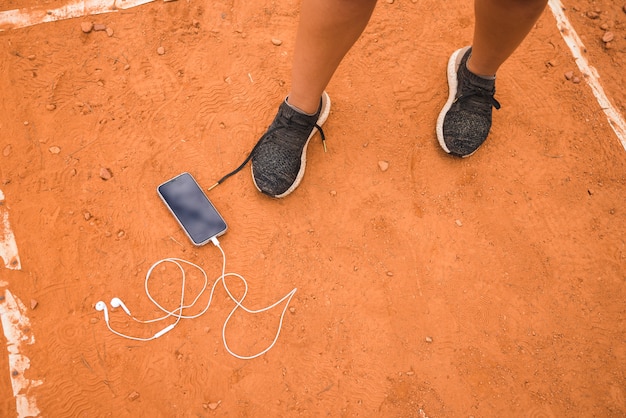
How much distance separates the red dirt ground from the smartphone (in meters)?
0.09

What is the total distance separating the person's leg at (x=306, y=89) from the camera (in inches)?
67.6

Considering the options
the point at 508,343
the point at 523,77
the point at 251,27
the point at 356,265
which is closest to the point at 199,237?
the point at 356,265

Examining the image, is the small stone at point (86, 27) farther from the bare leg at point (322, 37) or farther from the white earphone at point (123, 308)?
the white earphone at point (123, 308)

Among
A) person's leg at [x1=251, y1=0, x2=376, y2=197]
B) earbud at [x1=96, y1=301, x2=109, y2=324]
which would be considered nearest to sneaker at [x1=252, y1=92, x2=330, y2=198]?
person's leg at [x1=251, y1=0, x2=376, y2=197]

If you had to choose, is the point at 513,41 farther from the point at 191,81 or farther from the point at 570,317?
the point at 191,81

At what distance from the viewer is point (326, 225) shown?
2527mm

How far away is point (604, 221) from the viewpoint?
8.64 ft

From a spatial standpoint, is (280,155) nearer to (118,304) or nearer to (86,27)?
(118,304)

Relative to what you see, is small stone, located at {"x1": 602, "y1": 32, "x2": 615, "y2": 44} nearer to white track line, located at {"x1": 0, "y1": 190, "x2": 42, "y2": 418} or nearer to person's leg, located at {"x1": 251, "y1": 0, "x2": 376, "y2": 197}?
person's leg, located at {"x1": 251, "y1": 0, "x2": 376, "y2": 197}

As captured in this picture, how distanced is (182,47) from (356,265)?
1.80 metres

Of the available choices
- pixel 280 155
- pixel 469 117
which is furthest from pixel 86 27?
pixel 469 117

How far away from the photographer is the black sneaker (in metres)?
2.59

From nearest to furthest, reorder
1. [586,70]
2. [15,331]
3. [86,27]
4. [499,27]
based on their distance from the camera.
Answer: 1. [499,27]
2. [15,331]
3. [86,27]
4. [586,70]

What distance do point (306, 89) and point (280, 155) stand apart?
437 millimetres
